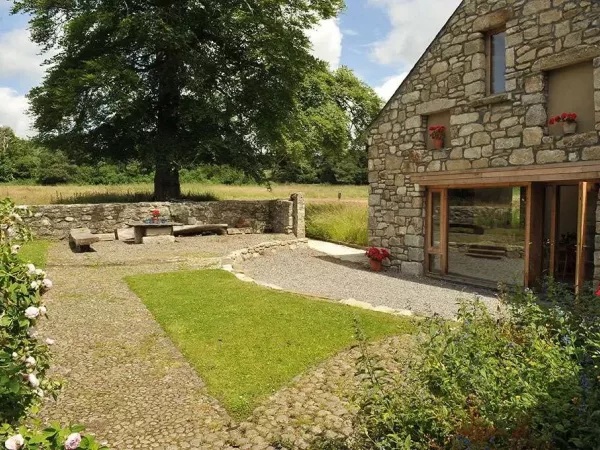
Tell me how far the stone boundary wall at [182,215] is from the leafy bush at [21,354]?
46.2 ft

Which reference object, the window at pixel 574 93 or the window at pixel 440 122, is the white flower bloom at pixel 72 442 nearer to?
the window at pixel 574 93

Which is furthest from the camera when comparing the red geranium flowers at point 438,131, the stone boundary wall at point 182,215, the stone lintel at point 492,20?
the stone boundary wall at point 182,215

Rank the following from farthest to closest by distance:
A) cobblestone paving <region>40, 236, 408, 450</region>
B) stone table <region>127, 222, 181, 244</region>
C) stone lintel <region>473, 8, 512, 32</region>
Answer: stone table <region>127, 222, 181, 244</region>
stone lintel <region>473, 8, 512, 32</region>
cobblestone paving <region>40, 236, 408, 450</region>

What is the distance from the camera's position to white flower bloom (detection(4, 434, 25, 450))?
2.15 metres

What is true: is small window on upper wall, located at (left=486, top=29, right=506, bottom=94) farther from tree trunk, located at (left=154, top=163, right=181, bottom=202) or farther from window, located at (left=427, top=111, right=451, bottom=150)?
tree trunk, located at (left=154, top=163, right=181, bottom=202)

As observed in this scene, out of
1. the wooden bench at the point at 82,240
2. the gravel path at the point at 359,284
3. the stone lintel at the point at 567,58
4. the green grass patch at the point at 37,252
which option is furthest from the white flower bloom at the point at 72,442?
the wooden bench at the point at 82,240

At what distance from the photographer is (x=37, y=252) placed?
→ 13.4 meters

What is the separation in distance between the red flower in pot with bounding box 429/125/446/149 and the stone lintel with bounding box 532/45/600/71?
243cm

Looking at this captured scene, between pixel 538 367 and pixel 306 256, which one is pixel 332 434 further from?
pixel 306 256

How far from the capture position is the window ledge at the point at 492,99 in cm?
970

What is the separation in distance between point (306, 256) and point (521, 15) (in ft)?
28.8

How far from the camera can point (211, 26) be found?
2023 cm

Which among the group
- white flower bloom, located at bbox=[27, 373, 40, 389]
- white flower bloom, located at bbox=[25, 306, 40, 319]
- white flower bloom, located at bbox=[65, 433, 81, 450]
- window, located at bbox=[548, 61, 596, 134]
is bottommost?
white flower bloom, located at bbox=[65, 433, 81, 450]

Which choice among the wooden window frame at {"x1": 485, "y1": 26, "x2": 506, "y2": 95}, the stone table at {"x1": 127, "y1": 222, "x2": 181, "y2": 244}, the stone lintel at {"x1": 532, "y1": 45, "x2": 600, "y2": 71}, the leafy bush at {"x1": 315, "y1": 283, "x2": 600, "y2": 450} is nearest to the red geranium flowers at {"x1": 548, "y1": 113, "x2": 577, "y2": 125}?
the stone lintel at {"x1": 532, "y1": 45, "x2": 600, "y2": 71}
